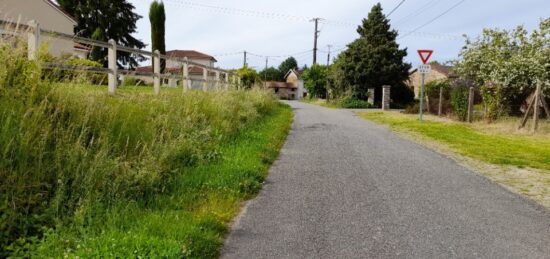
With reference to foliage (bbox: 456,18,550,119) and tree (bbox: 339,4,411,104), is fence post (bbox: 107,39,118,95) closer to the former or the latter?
foliage (bbox: 456,18,550,119)

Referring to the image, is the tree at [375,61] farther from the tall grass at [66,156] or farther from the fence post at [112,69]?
the tall grass at [66,156]

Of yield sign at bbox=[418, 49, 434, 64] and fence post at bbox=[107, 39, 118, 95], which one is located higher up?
yield sign at bbox=[418, 49, 434, 64]

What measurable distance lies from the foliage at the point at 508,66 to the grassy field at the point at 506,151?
189 centimetres

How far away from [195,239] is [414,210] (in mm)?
2633

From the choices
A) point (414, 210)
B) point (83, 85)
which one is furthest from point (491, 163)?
point (83, 85)

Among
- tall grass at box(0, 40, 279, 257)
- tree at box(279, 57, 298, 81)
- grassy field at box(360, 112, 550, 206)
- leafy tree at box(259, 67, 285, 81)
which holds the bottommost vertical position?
grassy field at box(360, 112, 550, 206)

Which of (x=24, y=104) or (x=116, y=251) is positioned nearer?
(x=116, y=251)

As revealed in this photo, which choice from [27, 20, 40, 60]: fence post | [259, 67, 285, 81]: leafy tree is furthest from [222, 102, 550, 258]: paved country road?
[259, 67, 285, 81]: leafy tree

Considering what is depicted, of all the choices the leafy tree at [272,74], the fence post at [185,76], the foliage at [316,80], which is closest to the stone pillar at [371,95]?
the fence post at [185,76]

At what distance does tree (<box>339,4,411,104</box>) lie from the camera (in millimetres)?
37875

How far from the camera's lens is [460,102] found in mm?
19188

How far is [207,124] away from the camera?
30.7 ft

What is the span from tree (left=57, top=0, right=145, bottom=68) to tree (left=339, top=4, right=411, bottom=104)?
22987 millimetres

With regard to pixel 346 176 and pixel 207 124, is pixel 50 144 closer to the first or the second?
pixel 346 176
